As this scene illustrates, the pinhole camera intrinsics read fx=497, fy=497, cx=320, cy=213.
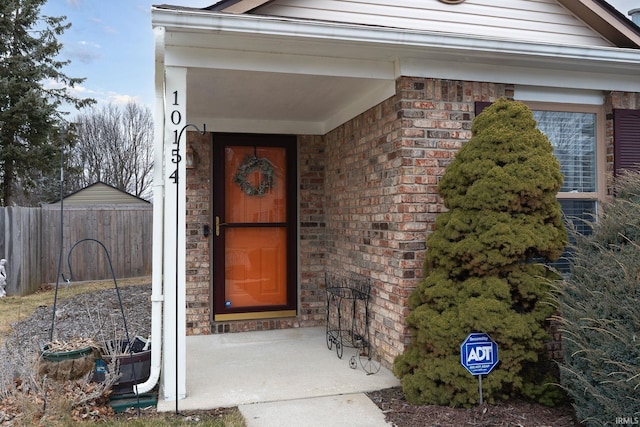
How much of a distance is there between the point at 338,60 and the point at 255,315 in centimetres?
320

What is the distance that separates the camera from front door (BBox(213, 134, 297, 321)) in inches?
226

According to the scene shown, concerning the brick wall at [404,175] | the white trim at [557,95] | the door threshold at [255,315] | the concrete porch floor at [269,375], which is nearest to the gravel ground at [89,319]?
the door threshold at [255,315]

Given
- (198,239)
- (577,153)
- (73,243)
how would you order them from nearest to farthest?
1. (577,153)
2. (198,239)
3. (73,243)

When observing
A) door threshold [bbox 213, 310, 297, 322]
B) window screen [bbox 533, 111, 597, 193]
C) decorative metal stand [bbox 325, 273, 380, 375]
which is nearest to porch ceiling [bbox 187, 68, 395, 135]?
window screen [bbox 533, 111, 597, 193]

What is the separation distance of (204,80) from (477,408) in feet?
10.7

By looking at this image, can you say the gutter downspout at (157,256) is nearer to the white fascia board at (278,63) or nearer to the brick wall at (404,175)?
the white fascia board at (278,63)

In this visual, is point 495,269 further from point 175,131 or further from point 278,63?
point 175,131

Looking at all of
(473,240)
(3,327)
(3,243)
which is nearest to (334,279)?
(473,240)

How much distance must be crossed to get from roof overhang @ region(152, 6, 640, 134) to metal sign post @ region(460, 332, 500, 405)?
2.05 m

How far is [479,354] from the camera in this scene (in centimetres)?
329

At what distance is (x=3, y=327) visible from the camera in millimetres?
6680

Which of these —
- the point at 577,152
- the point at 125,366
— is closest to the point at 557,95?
the point at 577,152

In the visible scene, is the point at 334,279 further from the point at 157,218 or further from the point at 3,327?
the point at 3,327

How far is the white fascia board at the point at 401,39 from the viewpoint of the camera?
328 cm
